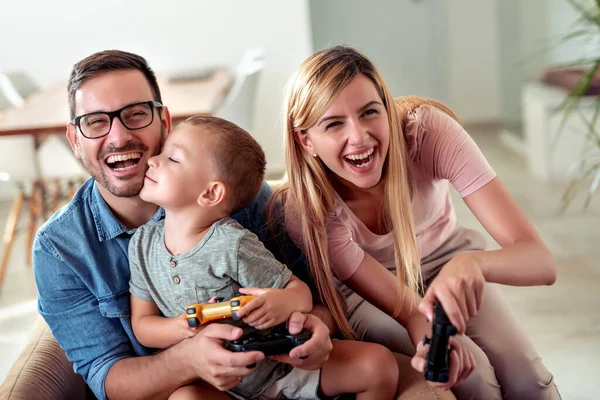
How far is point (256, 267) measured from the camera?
5.41ft

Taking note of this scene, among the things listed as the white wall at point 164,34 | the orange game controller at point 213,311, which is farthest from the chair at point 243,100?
the orange game controller at point 213,311

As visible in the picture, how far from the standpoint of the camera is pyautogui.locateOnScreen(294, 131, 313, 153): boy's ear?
1900mm

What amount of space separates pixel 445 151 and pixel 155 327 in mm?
774

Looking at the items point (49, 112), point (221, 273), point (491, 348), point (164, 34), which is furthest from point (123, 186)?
point (164, 34)

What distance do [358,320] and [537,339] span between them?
1376 mm

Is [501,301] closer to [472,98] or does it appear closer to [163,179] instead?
[163,179]

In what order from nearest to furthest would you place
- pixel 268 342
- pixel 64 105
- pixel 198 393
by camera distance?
pixel 268 342 < pixel 198 393 < pixel 64 105

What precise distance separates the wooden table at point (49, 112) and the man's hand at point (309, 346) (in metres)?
2.53

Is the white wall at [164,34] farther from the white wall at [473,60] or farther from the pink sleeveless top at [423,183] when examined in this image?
the pink sleeveless top at [423,183]

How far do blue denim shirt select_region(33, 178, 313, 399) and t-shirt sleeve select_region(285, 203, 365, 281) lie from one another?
1.16 ft

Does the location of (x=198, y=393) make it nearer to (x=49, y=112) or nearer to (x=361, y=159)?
(x=361, y=159)

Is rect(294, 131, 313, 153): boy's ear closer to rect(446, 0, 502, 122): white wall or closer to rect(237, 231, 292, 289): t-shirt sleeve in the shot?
rect(237, 231, 292, 289): t-shirt sleeve

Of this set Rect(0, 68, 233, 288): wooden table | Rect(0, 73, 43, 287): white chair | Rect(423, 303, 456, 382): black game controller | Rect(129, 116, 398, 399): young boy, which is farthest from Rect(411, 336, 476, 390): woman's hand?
Rect(0, 73, 43, 287): white chair

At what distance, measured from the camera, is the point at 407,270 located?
73.5 inches
